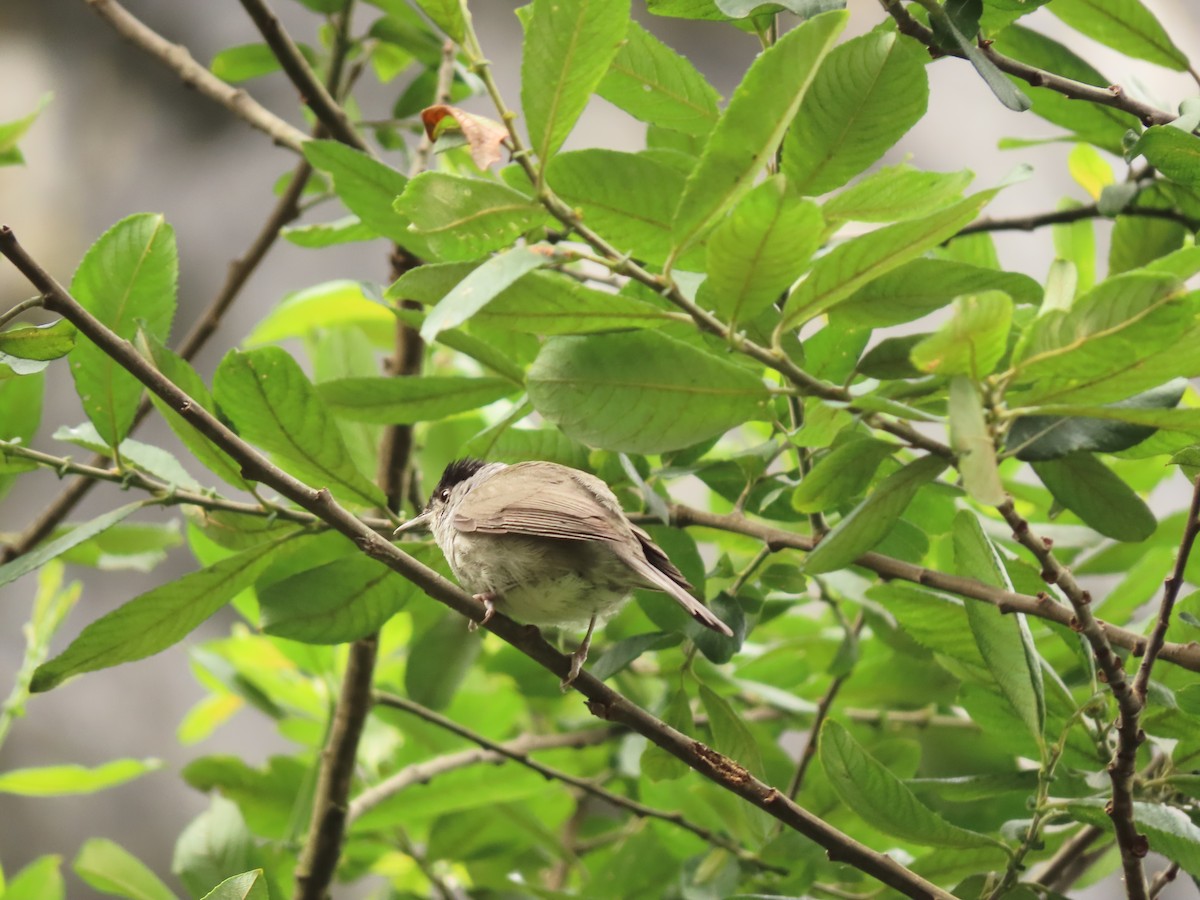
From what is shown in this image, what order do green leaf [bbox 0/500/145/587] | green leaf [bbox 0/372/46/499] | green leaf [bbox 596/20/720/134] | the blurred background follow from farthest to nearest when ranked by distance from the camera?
the blurred background < green leaf [bbox 0/372/46/499] < green leaf [bbox 596/20/720/134] < green leaf [bbox 0/500/145/587]

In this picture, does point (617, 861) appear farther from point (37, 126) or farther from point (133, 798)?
point (37, 126)

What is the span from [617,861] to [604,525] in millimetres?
841

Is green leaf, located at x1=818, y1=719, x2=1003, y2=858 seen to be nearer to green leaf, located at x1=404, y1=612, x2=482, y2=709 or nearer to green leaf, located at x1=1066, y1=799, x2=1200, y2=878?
green leaf, located at x1=1066, y1=799, x2=1200, y2=878

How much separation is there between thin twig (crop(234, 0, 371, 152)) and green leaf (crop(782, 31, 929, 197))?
1119mm

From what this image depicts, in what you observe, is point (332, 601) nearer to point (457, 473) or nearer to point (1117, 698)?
point (457, 473)

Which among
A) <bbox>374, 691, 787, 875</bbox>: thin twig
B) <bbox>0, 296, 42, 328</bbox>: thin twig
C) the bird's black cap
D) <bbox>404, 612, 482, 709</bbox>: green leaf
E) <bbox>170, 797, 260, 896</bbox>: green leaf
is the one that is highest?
<bbox>0, 296, 42, 328</bbox>: thin twig

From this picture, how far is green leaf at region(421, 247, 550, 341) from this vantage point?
3.55 ft

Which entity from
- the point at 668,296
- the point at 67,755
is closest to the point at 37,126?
the point at 67,755

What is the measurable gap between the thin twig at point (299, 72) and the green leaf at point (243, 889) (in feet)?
4.69

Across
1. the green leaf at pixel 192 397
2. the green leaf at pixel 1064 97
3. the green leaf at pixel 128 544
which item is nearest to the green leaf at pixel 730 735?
the green leaf at pixel 192 397

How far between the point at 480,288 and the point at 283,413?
0.54 meters

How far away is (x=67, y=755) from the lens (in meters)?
5.96

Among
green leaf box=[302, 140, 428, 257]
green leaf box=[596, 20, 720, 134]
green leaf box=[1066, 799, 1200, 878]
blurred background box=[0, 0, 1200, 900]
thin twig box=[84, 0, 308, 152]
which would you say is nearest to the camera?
green leaf box=[1066, 799, 1200, 878]

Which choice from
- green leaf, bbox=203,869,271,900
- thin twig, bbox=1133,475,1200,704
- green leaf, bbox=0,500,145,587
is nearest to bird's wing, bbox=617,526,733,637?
thin twig, bbox=1133,475,1200,704
